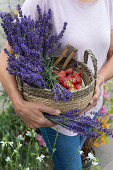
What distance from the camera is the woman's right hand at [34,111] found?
3.35 ft

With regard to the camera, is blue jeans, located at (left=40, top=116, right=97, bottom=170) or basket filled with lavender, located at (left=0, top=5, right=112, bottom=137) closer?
basket filled with lavender, located at (left=0, top=5, right=112, bottom=137)

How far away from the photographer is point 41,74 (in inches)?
39.5

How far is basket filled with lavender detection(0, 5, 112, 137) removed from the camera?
94 centimetres

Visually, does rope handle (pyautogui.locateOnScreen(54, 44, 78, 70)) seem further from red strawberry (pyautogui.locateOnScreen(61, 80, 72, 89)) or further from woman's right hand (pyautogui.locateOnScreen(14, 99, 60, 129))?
woman's right hand (pyautogui.locateOnScreen(14, 99, 60, 129))

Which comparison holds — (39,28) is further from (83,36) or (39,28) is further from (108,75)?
(108,75)

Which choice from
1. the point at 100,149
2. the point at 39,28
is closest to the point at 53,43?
the point at 39,28

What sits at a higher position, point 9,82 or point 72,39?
point 72,39

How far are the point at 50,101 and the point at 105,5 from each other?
72 centimetres

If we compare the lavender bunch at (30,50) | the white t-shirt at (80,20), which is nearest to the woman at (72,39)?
the white t-shirt at (80,20)

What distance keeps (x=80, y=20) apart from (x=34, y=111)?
59cm

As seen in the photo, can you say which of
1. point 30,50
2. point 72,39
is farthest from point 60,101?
point 72,39

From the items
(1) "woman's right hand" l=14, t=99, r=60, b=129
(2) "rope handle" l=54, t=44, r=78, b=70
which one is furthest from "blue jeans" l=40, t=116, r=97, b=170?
(2) "rope handle" l=54, t=44, r=78, b=70

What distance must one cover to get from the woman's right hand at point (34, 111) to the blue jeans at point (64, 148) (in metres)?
0.32

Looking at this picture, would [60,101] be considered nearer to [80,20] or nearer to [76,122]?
[76,122]
